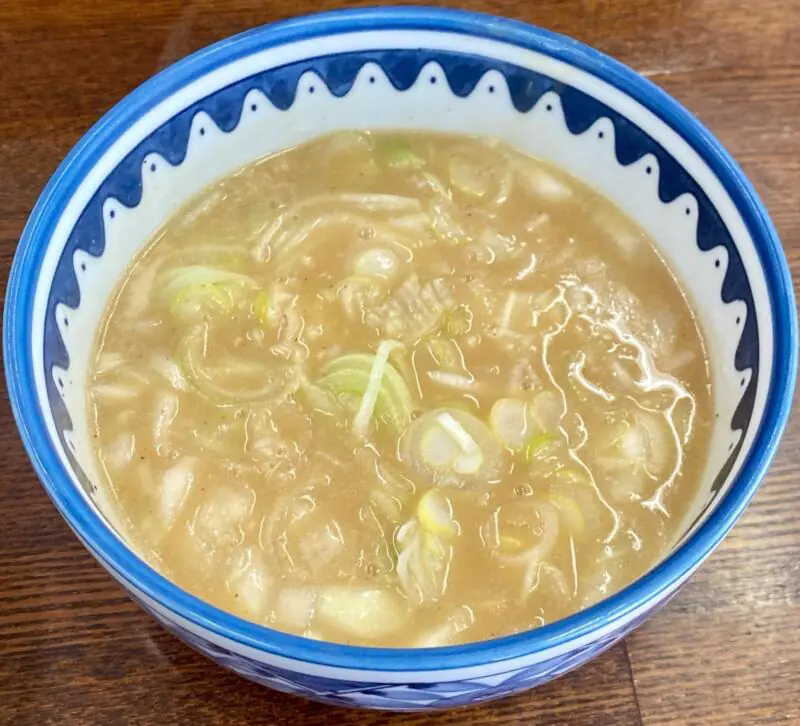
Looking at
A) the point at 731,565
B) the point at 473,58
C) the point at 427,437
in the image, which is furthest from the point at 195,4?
the point at 731,565

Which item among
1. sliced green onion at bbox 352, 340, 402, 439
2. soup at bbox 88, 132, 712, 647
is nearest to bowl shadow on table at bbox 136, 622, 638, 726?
soup at bbox 88, 132, 712, 647

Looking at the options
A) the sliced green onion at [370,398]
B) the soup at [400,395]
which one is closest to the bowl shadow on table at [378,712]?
the soup at [400,395]

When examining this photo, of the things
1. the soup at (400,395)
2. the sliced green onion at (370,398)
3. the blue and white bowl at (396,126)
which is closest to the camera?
the blue and white bowl at (396,126)

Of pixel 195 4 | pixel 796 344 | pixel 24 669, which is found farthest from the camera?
pixel 195 4

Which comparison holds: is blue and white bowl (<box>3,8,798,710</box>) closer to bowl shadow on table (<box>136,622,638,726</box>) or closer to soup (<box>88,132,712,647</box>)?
soup (<box>88,132,712,647</box>)

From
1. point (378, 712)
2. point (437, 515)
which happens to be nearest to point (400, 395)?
point (437, 515)

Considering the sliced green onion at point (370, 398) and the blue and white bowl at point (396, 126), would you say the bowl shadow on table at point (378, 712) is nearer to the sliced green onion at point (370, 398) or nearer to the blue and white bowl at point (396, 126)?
the blue and white bowl at point (396, 126)

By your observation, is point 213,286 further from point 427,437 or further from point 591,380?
point 591,380
